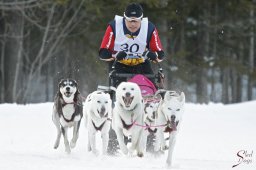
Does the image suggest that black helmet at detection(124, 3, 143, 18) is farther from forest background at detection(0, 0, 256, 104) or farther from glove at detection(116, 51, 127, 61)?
forest background at detection(0, 0, 256, 104)

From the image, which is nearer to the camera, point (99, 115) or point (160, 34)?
point (99, 115)

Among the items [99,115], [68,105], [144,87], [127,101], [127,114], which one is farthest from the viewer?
[68,105]

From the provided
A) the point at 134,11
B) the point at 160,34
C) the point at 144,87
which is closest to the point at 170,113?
the point at 144,87

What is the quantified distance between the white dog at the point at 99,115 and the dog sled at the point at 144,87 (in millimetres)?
258

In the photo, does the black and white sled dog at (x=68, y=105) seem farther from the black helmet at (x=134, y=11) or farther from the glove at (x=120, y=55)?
the black helmet at (x=134, y=11)

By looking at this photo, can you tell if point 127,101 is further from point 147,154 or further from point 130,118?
point 147,154

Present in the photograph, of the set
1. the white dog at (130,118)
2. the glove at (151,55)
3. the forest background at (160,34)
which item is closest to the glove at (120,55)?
the glove at (151,55)

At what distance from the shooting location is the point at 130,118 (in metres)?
8.07

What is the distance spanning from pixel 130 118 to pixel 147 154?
766mm

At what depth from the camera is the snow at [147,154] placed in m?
7.63

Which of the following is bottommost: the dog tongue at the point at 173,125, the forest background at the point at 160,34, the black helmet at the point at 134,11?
the dog tongue at the point at 173,125

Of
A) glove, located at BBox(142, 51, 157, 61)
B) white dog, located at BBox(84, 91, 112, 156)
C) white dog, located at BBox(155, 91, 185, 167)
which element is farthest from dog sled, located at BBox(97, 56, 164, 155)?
white dog, located at BBox(155, 91, 185, 167)

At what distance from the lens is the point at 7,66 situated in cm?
2288

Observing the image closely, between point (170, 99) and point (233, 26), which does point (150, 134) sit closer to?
point (170, 99)
